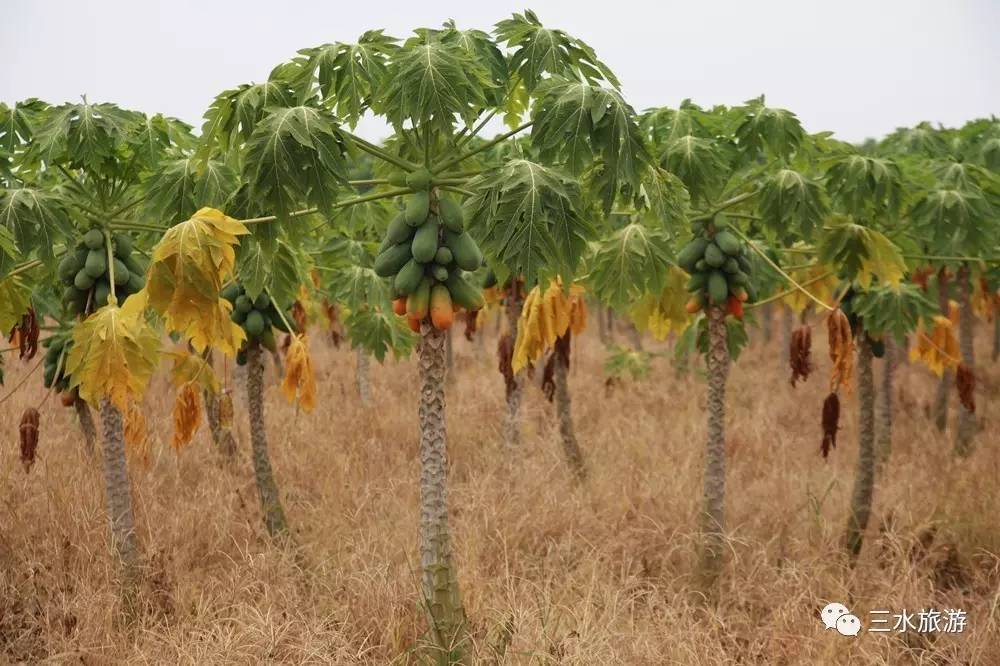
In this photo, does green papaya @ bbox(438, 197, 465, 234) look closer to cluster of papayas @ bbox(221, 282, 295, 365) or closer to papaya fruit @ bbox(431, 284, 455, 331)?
papaya fruit @ bbox(431, 284, 455, 331)

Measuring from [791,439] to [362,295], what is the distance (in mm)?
5228

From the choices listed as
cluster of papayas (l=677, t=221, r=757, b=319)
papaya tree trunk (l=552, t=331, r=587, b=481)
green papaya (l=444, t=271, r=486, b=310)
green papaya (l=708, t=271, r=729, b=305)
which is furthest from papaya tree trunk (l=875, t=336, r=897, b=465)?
green papaya (l=444, t=271, r=486, b=310)

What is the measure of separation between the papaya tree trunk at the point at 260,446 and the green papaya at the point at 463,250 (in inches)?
97.2

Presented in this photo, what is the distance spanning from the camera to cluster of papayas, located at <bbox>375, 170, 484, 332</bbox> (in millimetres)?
2912

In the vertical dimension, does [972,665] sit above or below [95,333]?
below

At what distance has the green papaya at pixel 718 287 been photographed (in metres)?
4.12

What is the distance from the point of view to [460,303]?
3.06 metres

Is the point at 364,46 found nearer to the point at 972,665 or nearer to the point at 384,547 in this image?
the point at 384,547

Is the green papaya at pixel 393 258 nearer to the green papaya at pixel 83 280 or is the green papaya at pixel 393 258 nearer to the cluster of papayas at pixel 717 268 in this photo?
the green papaya at pixel 83 280

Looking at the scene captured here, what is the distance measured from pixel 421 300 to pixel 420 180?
46 cm

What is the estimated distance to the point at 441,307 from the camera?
9.62ft

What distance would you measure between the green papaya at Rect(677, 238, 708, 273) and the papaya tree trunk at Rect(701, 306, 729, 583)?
321 mm

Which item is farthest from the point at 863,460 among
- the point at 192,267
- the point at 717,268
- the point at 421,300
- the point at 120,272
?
the point at 120,272

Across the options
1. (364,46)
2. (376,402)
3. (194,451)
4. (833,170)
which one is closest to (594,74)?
(364,46)
